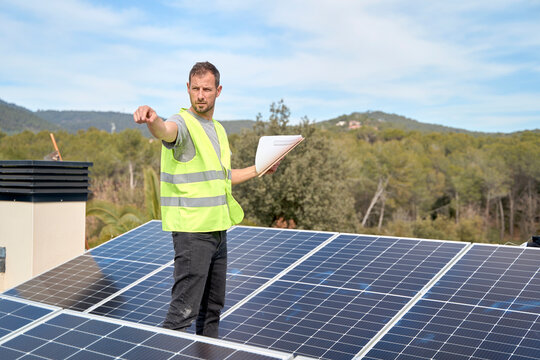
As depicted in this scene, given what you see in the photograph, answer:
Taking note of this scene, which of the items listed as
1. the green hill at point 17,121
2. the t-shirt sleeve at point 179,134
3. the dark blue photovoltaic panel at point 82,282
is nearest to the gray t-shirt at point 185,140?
the t-shirt sleeve at point 179,134

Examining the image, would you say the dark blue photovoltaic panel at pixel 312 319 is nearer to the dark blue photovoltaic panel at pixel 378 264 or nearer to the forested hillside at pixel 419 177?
the dark blue photovoltaic panel at pixel 378 264

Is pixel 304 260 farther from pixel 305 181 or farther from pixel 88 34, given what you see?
pixel 88 34

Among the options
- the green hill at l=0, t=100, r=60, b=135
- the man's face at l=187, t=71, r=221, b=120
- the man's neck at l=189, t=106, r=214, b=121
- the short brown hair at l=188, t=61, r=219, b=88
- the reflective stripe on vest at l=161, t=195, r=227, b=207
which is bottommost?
the reflective stripe on vest at l=161, t=195, r=227, b=207

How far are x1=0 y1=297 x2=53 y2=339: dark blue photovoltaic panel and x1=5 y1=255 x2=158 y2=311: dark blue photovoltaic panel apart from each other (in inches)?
69.9

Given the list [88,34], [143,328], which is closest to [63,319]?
[143,328]

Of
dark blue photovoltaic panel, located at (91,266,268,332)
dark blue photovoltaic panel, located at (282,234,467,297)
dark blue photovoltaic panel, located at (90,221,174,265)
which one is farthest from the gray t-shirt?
dark blue photovoltaic panel, located at (90,221,174,265)

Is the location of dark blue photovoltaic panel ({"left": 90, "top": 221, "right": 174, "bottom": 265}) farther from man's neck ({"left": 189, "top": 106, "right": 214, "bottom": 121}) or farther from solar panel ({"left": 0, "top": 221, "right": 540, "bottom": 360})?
man's neck ({"left": 189, "top": 106, "right": 214, "bottom": 121})

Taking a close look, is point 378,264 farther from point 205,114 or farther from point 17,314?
point 17,314

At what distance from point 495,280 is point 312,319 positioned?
75.1 inches

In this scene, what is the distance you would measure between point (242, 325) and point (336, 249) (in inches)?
81.5

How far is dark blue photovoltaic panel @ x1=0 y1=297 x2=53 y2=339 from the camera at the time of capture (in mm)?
3531

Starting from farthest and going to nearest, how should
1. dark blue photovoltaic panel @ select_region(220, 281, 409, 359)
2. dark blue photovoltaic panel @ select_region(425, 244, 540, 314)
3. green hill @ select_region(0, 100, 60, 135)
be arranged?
1. green hill @ select_region(0, 100, 60, 135)
2. dark blue photovoltaic panel @ select_region(425, 244, 540, 314)
3. dark blue photovoltaic panel @ select_region(220, 281, 409, 359)

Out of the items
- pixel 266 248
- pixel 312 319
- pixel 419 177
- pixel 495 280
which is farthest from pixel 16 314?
pixel 419 177

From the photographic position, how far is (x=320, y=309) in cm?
528
